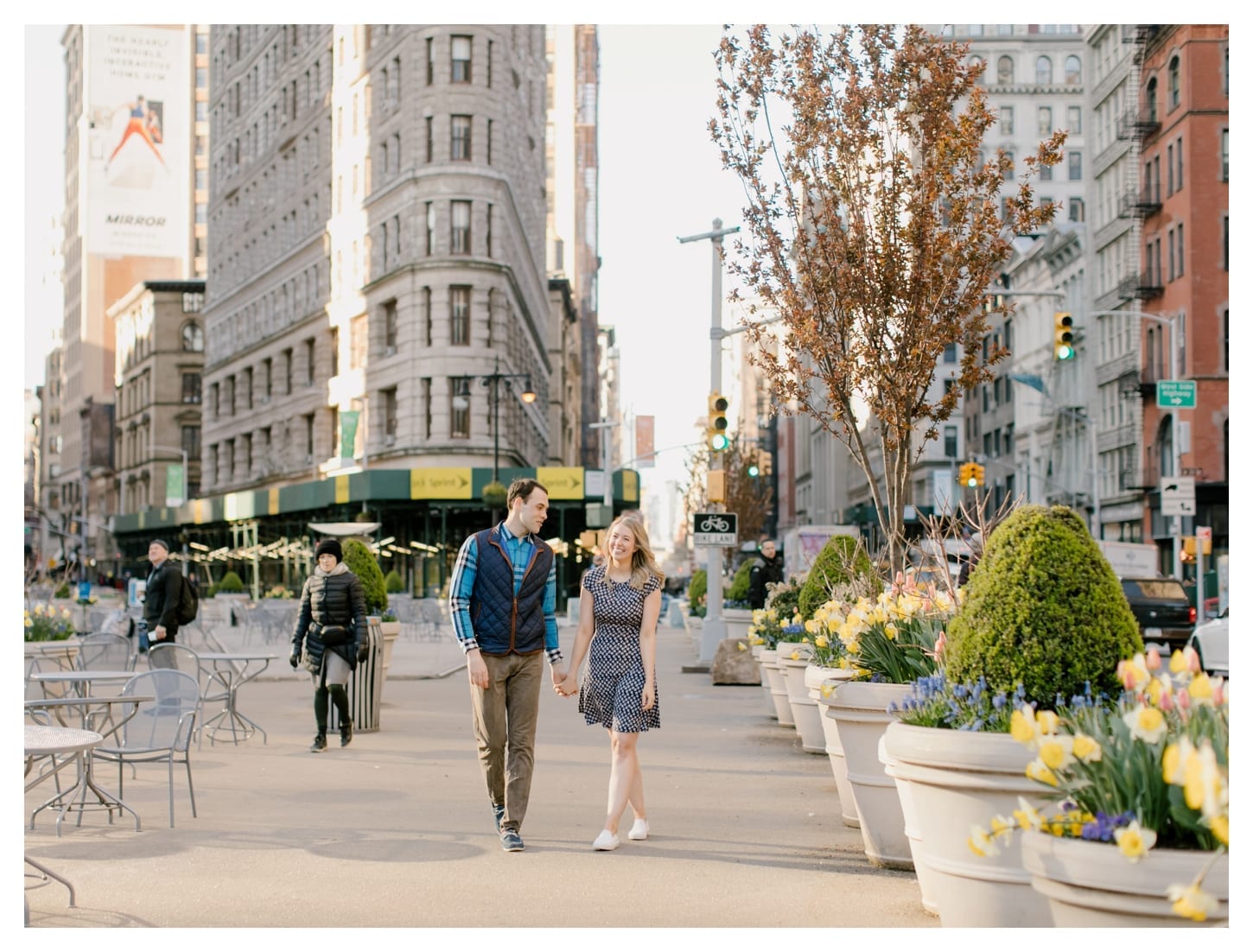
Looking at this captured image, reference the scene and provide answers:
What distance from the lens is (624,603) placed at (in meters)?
9.40

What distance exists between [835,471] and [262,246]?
80.3 meters

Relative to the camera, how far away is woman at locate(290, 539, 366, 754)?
47.0 ft

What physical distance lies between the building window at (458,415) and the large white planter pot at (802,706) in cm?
4813

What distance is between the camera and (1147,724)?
4.73 m

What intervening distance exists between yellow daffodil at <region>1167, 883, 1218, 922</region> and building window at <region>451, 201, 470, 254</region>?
198ft

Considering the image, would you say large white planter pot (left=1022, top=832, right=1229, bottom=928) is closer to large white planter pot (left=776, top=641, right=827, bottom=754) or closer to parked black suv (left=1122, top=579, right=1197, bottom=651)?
large white planter pot (left=776, top=641, right=827, bottom=754)

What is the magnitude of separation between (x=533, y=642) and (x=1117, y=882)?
5.02 m

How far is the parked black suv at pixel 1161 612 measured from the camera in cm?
2862

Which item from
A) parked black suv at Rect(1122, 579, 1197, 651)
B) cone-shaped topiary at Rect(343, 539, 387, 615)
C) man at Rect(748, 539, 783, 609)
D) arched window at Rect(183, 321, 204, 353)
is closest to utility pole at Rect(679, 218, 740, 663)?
man at Rect(748, 539, 783, 609)

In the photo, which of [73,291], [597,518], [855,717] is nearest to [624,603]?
[855,717]

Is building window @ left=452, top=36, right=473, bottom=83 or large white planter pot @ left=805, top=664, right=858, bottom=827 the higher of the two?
building window @ left=452, top=36, right=473, bottom=83

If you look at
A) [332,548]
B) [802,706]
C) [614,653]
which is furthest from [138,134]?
[614,653]

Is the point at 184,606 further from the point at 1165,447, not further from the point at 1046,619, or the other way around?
the point at 1165,447
